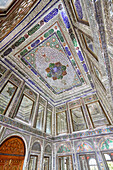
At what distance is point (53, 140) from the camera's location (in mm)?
5516

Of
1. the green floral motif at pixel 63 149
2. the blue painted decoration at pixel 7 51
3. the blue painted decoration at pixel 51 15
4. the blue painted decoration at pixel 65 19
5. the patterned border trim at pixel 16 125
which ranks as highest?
the blue painted decoration at pixel 51 15

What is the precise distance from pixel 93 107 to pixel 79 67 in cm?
460

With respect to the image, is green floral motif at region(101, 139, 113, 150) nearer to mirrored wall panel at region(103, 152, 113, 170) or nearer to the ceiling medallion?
mirrored wall panel at region(103, 152, 113, 170)

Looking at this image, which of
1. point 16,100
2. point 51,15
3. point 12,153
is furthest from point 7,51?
point 12,153

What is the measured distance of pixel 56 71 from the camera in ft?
17.7

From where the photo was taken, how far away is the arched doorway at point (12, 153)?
299 centimetres

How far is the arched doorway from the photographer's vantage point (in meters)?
2.99

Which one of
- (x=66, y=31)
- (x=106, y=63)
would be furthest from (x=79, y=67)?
(x=106, y=63)

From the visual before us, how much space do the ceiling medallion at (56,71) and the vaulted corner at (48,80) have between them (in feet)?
0.06

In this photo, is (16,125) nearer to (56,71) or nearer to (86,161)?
(56,71)

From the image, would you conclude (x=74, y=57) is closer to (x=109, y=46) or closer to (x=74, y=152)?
(x=109, y=46)

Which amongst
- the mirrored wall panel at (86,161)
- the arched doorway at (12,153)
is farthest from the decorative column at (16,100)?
the mirrored wall panel at (86,161)

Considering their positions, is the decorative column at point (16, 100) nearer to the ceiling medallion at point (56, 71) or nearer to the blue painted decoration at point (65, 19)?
the ceiling medallion at point (56, 71)

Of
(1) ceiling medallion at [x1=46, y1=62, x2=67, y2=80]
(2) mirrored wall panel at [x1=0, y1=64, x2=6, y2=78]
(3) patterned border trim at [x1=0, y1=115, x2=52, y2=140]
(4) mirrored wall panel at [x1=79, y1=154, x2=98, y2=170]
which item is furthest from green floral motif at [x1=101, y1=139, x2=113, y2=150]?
(2) mirrored wall panel at [x1=0, y1=64, x2=6, y2=78]
